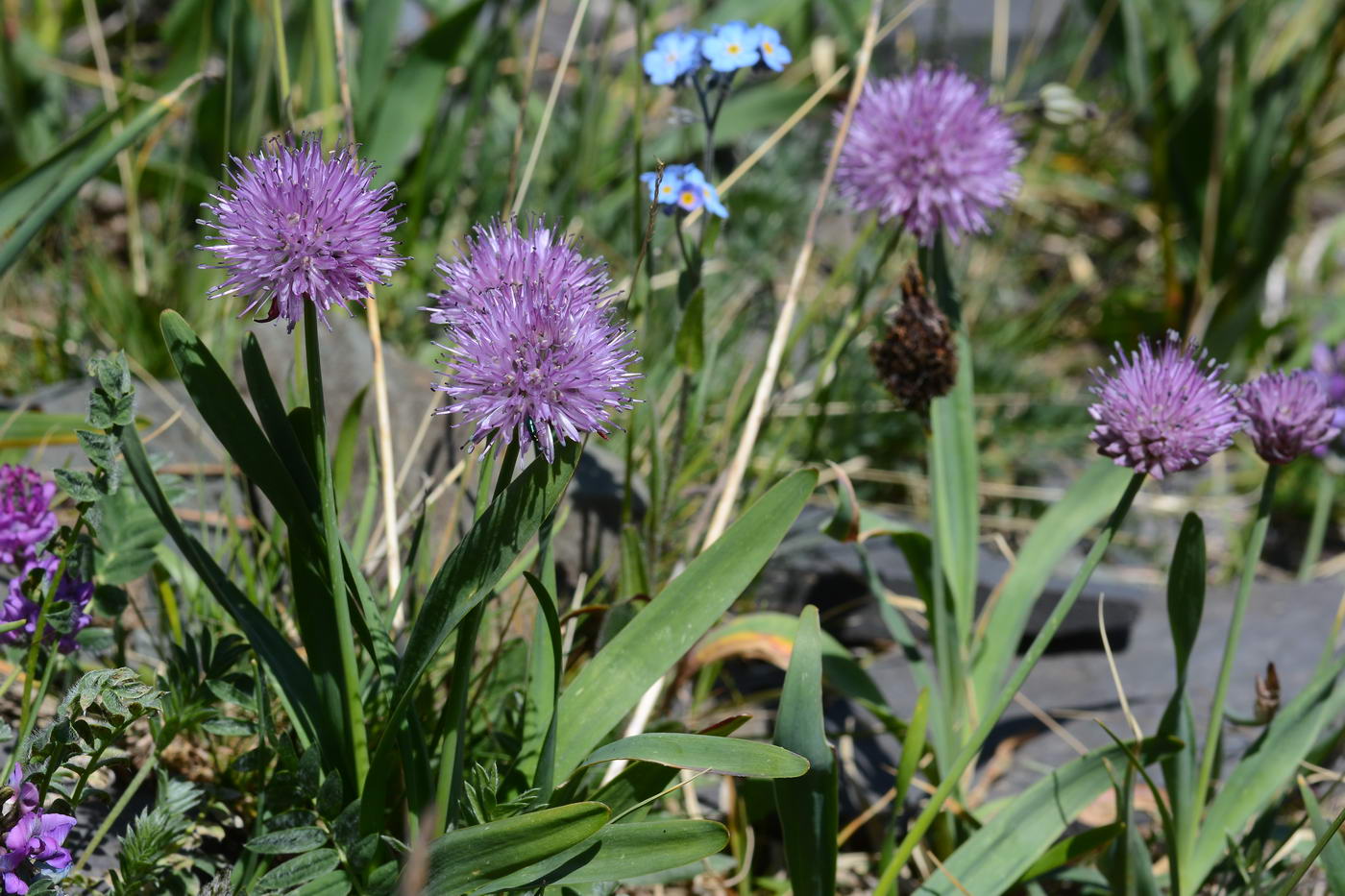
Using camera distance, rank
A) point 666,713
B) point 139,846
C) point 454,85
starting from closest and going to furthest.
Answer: point 139,846 < point 666,713 < point 454,85

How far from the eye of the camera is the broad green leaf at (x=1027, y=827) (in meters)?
1.45

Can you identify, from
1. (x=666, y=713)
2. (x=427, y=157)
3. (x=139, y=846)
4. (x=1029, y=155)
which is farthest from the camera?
(x=1029, y=155)

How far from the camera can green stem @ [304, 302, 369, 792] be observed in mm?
1046

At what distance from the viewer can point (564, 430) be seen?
1.02 m

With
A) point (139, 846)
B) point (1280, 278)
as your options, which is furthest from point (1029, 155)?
point (139, 846)

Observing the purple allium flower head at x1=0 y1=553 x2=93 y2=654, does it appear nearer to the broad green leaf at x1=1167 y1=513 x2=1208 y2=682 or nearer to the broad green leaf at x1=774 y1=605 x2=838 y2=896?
the broad green leaf at x1=774 y1=605 x2=838 y2=896

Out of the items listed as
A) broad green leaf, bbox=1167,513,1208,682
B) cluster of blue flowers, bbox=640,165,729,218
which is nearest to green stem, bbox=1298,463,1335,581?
broad green leaf, bbox=1167,513,1208,682

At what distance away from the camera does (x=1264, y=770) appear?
5.06 feet

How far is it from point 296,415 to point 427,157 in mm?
1878

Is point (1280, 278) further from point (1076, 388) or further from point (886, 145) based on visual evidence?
point (886, 145)

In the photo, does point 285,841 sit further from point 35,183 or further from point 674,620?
point 35,183

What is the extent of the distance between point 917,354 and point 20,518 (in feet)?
3.61

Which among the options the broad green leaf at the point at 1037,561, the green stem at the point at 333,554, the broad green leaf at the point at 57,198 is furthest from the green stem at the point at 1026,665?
the broad green leaf at the point at 57,198

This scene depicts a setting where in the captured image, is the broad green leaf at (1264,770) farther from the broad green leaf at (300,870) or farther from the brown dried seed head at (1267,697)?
the broad green leaf at (300,870)
